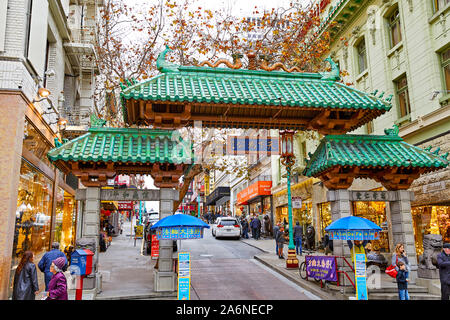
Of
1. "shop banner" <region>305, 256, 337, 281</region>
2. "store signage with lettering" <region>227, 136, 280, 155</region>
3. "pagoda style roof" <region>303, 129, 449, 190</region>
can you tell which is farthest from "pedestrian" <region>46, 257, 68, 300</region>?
"store signage with lettering" <region>227, 136, 280, 155</region>

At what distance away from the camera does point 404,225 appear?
11172mm

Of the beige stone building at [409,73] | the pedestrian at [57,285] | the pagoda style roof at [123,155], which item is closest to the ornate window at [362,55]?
the beige stone building at [409,73]

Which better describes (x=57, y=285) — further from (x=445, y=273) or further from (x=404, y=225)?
(x=404, y=225)

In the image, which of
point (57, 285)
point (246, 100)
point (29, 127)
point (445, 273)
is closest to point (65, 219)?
point (29, 127)

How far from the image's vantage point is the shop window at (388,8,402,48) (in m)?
17.3

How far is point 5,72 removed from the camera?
34.1 feet

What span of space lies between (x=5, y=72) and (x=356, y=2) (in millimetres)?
18182

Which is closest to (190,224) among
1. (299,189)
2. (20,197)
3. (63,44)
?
(20,197)

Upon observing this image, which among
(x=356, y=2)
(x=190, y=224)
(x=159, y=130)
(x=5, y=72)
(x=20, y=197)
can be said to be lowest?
(x=190, y=224)

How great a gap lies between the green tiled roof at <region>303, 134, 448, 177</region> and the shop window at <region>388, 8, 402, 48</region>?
8282 mm

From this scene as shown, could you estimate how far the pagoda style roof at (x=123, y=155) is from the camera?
9.53 m

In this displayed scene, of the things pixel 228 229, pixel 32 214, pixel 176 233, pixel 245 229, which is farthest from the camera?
pixel 245 229

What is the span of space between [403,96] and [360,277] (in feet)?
35.8
